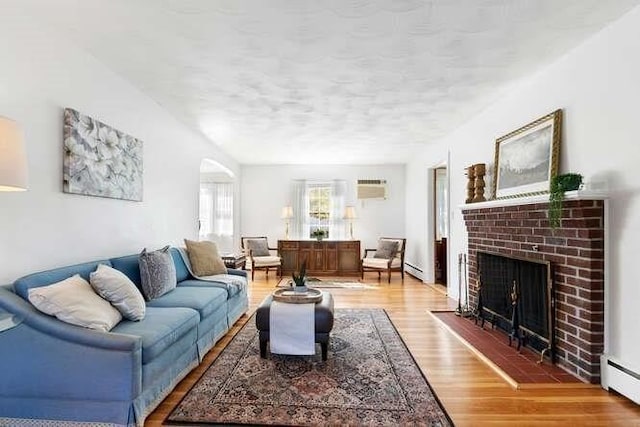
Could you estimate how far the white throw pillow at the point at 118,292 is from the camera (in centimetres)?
248

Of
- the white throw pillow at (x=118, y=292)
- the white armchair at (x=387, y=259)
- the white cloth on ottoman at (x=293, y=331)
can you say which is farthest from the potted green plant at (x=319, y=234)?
the white throw pillow at (x=118, y=292)

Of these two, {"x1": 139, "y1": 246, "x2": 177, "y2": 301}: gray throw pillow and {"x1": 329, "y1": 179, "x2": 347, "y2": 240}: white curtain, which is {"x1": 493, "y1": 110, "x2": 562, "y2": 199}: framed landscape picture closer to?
{"x1": 139, "y1": 246, "x2": 177, "y2": 301}: gray throw pillow

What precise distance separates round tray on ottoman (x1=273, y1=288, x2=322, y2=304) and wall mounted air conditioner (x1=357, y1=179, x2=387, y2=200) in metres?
5.23

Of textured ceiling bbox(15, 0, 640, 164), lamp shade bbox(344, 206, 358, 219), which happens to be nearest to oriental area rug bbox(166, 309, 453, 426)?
textured ceiling bbox(15, 0, 640, 164)

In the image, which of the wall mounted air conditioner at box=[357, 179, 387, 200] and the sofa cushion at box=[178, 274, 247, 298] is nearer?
the sofa cushion at box=[178, 274, 247, 298]

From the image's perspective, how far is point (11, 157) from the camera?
5.69 feet

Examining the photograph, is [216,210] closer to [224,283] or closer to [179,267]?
[179,267]

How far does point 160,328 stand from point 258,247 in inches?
205

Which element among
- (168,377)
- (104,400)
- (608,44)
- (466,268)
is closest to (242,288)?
Result: (168,377)

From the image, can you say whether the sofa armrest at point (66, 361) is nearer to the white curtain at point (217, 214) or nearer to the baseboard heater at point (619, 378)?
the baseboard heater at point (619, 378)

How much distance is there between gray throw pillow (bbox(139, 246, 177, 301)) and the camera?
321 cm

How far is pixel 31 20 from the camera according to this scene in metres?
2.41

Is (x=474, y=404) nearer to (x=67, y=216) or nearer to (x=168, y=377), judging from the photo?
(x=168, y=377)

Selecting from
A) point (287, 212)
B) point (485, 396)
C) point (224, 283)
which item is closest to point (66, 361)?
point (224, 283)
